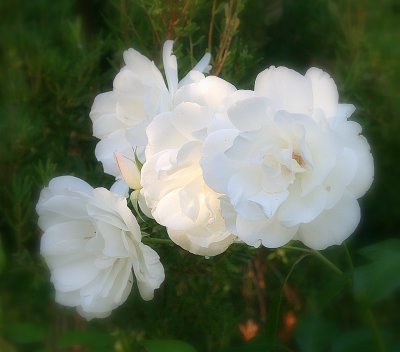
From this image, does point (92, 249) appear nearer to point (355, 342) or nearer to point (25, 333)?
point (25, 333)

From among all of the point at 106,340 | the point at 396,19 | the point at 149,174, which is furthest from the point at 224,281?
the point at 396,19

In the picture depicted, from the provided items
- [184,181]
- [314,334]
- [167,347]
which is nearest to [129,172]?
[184,181]

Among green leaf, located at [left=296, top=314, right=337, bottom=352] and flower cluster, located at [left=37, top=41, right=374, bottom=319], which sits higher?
flower cluster, located at [left=37, top=41, right=374, bottom=319]

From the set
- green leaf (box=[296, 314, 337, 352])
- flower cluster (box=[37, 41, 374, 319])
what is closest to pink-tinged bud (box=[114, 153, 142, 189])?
flower cluster (box=[37, 41, 374, 319])

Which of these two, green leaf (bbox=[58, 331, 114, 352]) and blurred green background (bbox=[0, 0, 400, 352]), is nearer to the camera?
green leaf (bbox=[58, 331, 114, 352])

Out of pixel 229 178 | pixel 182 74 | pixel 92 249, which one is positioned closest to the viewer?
pixel 229 178

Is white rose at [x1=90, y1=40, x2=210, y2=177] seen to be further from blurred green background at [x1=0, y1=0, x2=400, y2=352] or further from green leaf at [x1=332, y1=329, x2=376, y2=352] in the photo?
green leaf at [x1=332, y1=329, x2=376, y2=352]

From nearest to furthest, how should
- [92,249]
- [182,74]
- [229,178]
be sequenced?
[229,178] → [92,249] → [182,74]

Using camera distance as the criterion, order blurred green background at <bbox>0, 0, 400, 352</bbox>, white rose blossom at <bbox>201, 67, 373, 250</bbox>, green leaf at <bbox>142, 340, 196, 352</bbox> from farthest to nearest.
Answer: blurred green background at <bbox>0, 0, 400, 352</bbox> < green leaf at <bbox>142, 340, 196, 352</bbox> < white rose blossom at <bbox>201, 67, 373, 250</bbox>
